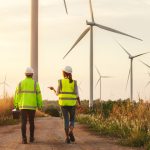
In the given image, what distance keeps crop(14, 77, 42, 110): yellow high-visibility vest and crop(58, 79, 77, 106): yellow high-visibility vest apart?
74 centimetres

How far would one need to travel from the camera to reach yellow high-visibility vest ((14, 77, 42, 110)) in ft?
49.9

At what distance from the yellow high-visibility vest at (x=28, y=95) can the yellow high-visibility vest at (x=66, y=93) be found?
736 millimetres

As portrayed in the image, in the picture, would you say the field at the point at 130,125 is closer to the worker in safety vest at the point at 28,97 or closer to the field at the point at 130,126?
the field at the point at 130,126

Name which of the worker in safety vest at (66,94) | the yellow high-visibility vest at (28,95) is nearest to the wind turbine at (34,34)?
the yellow high-visibility vest at (28,95)

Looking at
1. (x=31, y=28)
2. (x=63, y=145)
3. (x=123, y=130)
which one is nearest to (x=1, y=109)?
(x=31, y=28)

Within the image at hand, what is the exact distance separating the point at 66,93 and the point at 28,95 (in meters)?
1.09

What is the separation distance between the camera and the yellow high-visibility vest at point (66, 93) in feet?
49.4

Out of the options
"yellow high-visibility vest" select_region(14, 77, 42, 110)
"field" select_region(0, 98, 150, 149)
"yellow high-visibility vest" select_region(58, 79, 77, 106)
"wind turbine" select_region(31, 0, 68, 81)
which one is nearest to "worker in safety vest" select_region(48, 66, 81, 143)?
Answer: "yellow high-visibility vest" select_region(58, 79, 77, 106)

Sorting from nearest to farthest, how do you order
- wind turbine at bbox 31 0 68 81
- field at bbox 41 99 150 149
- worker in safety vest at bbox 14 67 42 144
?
field at bbox 41 99 150 149, worker in safety vest at bbox 14 67 42 144, wind turbine at bbox 31 0 68 81

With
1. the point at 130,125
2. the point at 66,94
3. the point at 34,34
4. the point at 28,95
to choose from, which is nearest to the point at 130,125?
the point at 130,125

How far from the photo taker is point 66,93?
15.1 meters

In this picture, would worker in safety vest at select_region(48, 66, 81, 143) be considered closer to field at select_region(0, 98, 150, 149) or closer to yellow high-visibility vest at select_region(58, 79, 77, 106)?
yellow high-visibility vest at select_region(58, 79, 77, 106)

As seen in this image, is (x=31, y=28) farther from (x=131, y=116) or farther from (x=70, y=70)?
(x=70, y=70)

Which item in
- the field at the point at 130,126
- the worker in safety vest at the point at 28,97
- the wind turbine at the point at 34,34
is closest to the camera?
the field at the point at 130,126
